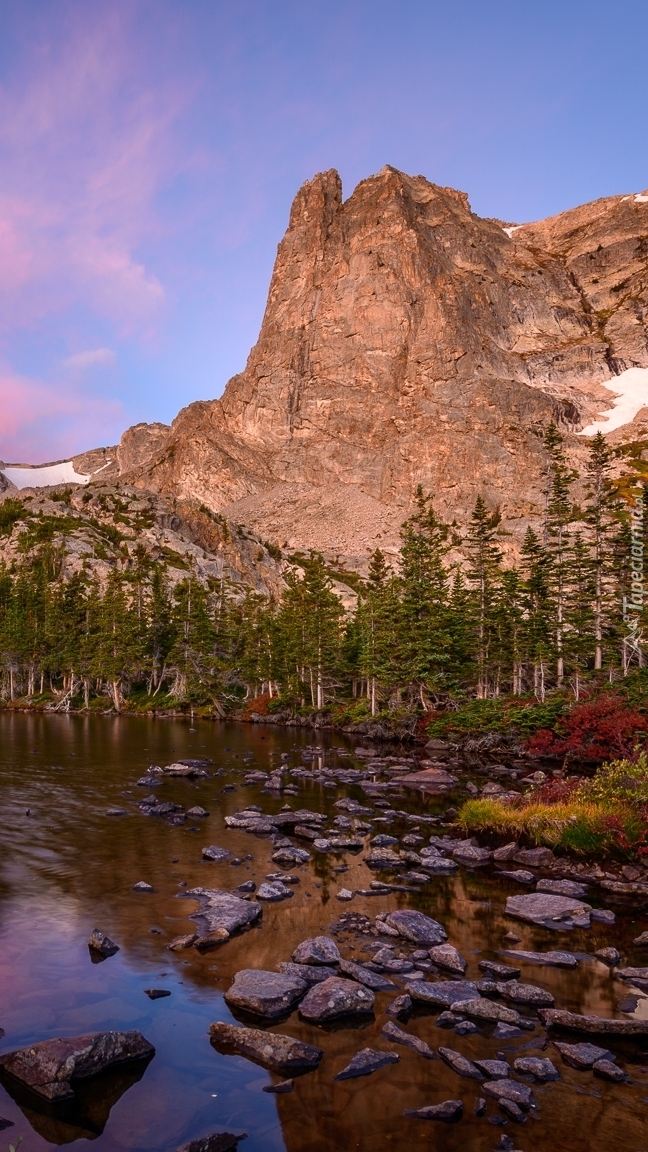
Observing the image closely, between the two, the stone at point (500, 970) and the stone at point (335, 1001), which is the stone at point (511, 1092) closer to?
the stone at point (335, 1001)

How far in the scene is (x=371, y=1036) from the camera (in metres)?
10.2

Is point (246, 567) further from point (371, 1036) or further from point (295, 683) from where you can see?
point (371, 1036)

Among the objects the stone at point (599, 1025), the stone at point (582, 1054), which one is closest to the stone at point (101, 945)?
the stone at point (599, 1025)

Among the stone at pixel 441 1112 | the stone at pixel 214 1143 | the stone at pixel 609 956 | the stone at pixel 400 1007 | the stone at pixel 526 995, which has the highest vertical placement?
the stone at pixel 214 1143

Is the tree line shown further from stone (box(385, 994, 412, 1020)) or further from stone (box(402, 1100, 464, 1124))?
stone (box(402, 1100, 464, 1124))

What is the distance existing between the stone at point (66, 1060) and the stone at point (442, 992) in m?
4.67

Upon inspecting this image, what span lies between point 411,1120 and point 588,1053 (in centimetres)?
324

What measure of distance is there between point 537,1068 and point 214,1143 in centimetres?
469

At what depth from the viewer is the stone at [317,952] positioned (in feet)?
A: 41.2

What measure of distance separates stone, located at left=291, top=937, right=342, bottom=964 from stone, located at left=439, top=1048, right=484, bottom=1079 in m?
3.38

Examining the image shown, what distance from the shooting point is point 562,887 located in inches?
703

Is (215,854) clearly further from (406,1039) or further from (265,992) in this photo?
(406,1039)

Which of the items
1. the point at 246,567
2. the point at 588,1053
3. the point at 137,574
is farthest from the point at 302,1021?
the point at 246,567

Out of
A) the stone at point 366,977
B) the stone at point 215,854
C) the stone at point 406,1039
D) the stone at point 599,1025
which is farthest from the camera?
the stone at point 215,854
